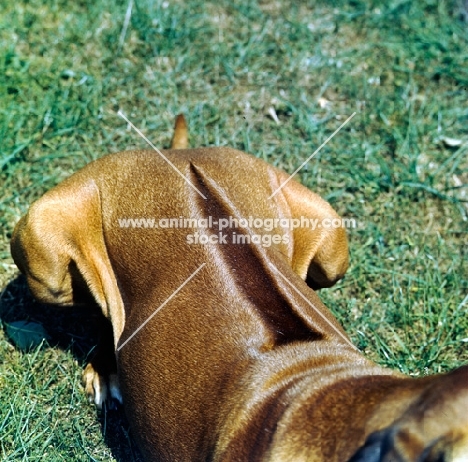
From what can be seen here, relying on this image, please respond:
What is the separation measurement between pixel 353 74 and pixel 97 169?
2424 mm

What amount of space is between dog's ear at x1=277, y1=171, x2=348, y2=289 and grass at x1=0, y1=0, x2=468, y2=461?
0.66 meters

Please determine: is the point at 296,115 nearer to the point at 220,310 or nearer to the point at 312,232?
the point at 312,232

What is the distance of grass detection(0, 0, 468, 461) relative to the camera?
174 inches

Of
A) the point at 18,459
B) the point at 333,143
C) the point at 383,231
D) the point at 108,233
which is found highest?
the point at 108,233

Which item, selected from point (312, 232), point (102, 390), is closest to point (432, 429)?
point (312, 232)

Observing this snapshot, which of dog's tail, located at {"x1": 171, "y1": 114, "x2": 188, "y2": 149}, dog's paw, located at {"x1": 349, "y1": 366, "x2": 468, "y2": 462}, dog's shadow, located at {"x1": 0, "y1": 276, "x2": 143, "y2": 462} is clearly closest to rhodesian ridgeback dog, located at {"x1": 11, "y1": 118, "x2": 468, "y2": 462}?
dog's paw, located at {"x1": 349, "y1": 366, "x2": 468, "y2": 462}

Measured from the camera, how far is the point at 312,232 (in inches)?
149

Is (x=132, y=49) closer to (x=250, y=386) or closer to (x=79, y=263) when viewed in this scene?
(x=79, y=263)

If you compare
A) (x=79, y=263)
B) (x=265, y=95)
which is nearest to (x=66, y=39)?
(x=265, y=95)

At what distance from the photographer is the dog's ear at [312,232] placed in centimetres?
377

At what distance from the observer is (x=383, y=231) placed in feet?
15.6

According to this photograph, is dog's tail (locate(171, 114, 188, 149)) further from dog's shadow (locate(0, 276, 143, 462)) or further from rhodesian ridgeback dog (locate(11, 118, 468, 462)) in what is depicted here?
dog's shadow (locate(0, 276, 143, 462))

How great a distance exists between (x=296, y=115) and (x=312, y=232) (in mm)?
1594

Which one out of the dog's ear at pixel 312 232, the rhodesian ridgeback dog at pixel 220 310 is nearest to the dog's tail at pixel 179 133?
the rhodesian ridgeback dog at pixel 220 310
